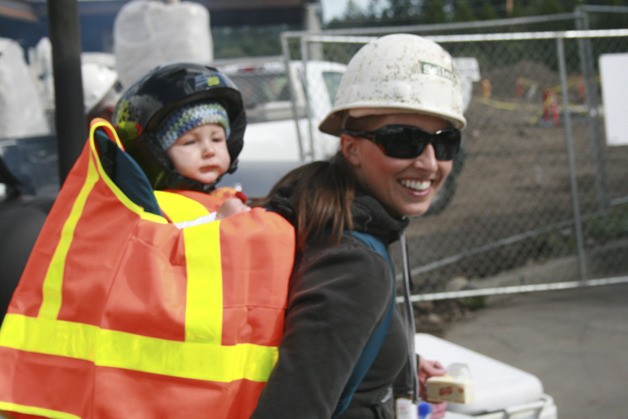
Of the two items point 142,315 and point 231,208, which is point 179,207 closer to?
point 231,208

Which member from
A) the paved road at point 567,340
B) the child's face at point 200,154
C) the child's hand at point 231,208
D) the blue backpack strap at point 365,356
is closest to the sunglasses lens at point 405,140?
the blue backpack strap at point 365,356

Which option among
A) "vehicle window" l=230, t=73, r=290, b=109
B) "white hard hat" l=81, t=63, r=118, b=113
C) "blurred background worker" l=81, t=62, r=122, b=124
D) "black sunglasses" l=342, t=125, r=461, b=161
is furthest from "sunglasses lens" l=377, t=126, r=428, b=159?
"vehicle window" l=230, t=73, r=290, b=109

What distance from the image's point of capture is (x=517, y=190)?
11.4 m

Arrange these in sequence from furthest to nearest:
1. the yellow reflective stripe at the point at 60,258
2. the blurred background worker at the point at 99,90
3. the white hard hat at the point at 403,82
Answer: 1. the blurred background worker at the point at 99,90
2. the white hard hat at the point at 403,82
3. the yellow reflective stripe at the point at 60,258

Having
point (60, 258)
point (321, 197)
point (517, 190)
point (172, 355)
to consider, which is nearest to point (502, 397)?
point (321, 197)

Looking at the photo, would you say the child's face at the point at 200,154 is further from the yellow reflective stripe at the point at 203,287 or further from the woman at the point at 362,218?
the yellow reflective stripe at the point at 203,287

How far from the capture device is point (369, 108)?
2025 mm

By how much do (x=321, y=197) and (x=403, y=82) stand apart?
340 millimetres

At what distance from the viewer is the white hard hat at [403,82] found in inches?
78.0

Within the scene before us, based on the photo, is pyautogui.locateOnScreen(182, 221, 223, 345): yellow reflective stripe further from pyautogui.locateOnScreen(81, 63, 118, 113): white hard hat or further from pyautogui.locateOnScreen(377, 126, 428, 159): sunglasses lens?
pyautogui.locateOnScreen(81, 63, 118, 113): white hard hat

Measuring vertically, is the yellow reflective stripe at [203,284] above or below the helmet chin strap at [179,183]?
below

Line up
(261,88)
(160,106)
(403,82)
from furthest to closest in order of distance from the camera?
(261,88)
(160,106)
(403,82)

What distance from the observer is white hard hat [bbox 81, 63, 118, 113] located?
15.4ft

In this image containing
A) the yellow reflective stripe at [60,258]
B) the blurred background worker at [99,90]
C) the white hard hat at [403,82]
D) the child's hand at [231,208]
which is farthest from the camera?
the blurred background worker at [99,90]
